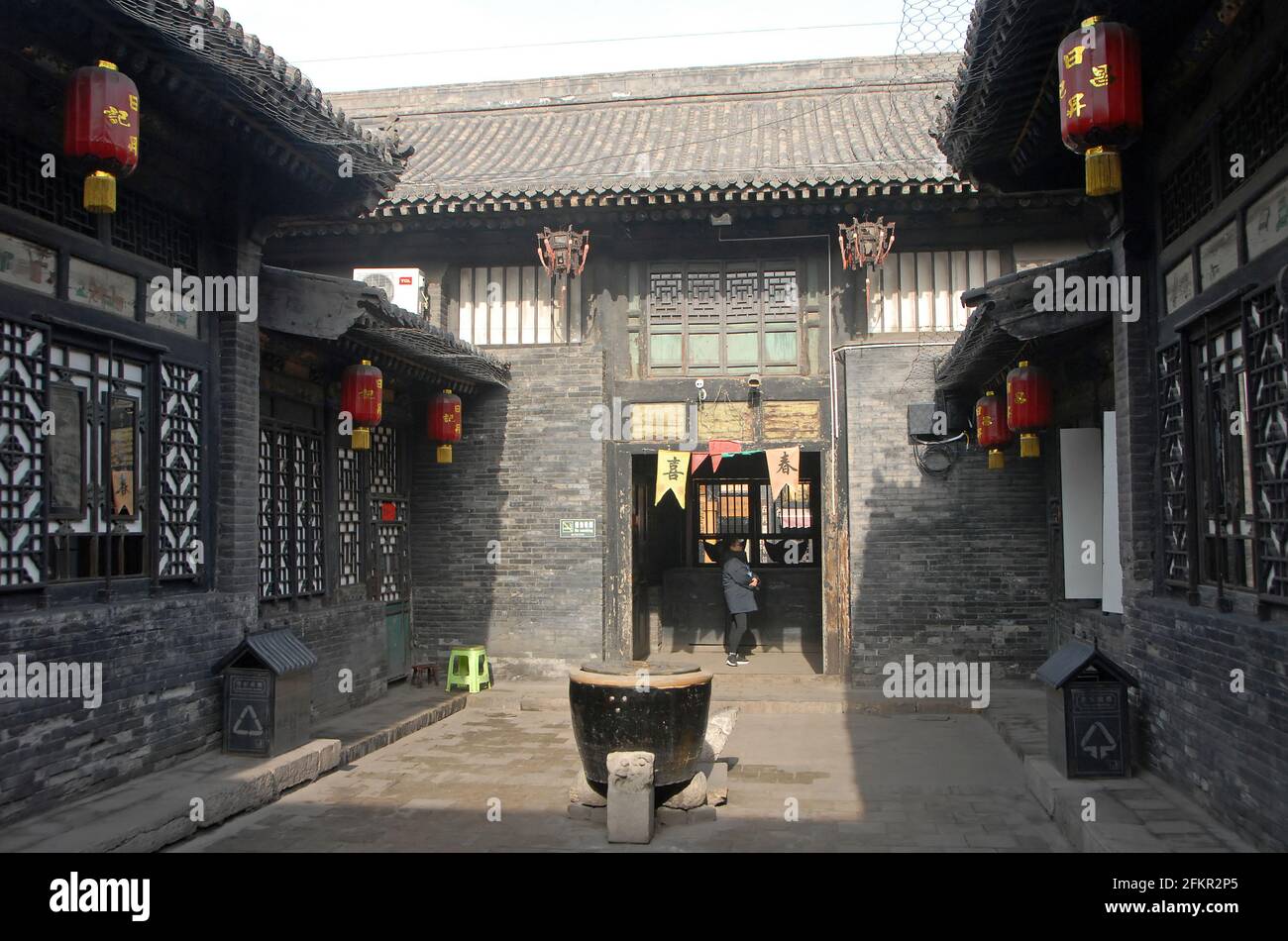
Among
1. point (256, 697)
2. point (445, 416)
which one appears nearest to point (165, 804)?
point (256, 697)

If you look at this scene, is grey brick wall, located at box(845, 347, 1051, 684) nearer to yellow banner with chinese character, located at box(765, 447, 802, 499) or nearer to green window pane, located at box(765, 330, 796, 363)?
yellow banner with chinese character, located at box(765, 447, 802, 499)

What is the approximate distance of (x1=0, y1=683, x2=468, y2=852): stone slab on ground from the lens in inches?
210

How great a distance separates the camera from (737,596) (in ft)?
44.0

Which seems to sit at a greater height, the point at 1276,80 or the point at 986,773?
the point at 1276,80

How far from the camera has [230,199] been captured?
24.9ft

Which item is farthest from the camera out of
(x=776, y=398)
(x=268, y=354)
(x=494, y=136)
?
(x=494, y=136)

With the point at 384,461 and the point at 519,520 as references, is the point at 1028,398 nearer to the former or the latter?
the point at 519,520

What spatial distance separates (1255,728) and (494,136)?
12.3m

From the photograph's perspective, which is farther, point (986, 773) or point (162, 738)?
point (986, 773)

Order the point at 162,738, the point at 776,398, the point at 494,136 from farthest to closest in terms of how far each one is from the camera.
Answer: the point at 494,136 → the point at 776,398 → the point at 162,738

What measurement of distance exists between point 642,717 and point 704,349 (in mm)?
6594

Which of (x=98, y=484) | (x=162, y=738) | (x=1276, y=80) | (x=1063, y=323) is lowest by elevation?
(x=162, y=738)

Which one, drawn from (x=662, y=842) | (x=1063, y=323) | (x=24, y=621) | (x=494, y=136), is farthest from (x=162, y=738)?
(x=494, y=136)
